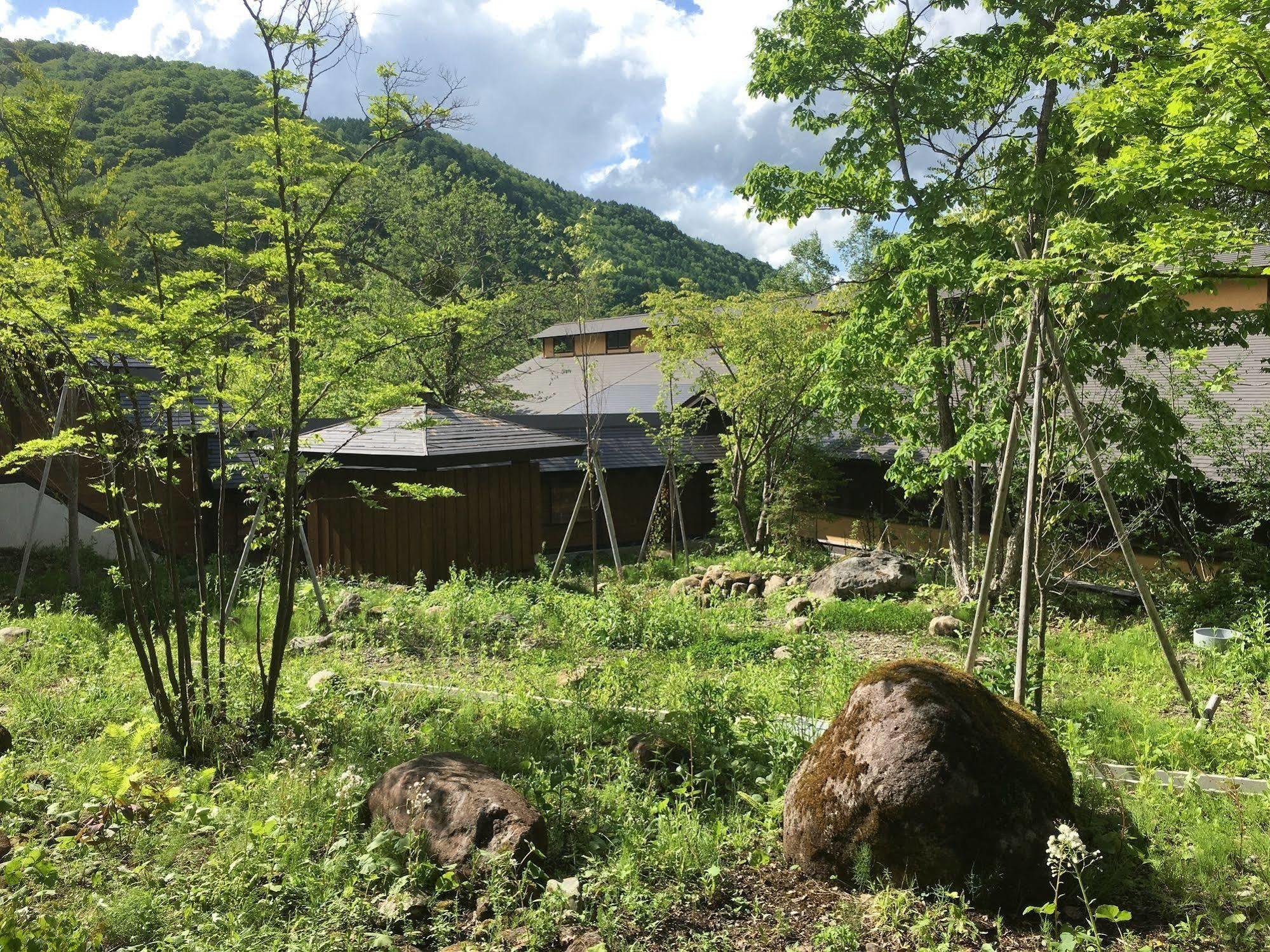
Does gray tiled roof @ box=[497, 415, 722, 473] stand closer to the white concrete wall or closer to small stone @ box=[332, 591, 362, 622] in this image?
small stone @ box=[332, 591, 362, 622]

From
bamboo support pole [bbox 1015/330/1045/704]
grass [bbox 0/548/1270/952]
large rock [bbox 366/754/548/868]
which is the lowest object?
grass [bbox 0/548/1270/952]

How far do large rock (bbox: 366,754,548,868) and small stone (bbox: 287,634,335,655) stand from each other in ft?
13.2

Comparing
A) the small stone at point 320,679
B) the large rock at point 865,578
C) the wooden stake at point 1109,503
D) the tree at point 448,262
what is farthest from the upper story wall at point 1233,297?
the small stone at point 320,679

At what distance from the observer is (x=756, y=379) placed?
14430mm

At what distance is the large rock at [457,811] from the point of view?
3602mm

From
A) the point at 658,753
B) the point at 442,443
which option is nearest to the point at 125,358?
the point at 658,753

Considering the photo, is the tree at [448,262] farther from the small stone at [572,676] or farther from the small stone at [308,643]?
the small stone at [572,676]

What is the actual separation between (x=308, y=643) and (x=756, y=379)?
354 inches

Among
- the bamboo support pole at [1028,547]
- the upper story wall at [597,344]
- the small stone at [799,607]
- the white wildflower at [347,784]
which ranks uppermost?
the upper story wall at [597,344]

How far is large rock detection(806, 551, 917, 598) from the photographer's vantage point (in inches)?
408

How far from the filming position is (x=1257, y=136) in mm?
5633

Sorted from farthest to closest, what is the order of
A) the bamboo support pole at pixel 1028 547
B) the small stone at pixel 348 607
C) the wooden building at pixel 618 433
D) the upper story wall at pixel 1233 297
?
the wooden building at pixel 618 433, the upper story wall at pixel 1233 297, the small stone at pixel 348 607, the bamboo support pole at pixel 1028 547

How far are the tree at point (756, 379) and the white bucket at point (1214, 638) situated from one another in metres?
7.56

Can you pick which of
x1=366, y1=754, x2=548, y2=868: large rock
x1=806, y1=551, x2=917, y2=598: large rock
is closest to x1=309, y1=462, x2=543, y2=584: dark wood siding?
Result: x1=806, y1=551, x2=917, y2=598: large rock
